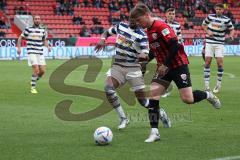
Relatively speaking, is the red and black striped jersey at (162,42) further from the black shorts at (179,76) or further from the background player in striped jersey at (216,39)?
the background player in striped jersey at (216,39)

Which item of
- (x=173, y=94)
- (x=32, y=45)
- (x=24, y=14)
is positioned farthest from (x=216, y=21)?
(x=24, y=14)

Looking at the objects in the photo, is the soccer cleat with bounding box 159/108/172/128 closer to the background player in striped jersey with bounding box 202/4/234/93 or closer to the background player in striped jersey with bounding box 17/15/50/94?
the background player in striped jersey with bounding box 202/4/234/93

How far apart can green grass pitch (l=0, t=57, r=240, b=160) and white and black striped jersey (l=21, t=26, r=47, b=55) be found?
72.7 inches

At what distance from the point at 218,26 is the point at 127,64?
737 centimetres

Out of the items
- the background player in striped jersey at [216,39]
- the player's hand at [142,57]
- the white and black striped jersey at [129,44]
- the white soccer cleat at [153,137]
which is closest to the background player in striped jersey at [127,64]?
the white and black striped jersey at [129,44]

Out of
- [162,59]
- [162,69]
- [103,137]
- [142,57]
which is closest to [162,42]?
[162,59]

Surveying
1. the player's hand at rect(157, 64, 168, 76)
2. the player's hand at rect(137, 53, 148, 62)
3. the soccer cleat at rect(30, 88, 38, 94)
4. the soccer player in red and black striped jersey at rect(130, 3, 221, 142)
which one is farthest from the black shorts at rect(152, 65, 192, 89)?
the soccer cleat at rect(30, 88, 38, 94)

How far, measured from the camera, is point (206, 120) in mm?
11312

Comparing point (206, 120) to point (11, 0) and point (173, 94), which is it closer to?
point (173, 94)

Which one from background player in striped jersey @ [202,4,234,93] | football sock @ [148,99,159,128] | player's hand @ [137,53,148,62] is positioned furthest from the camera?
background player in striped jersey @ [202,4,234,93]

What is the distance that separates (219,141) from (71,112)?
4.47 meters

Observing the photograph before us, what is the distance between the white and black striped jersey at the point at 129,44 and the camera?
10.1 m

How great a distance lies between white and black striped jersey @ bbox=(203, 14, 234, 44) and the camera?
17.0 m

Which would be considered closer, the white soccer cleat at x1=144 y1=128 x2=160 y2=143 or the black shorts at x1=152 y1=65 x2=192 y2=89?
the white soccer cleat at x1=144 y1=128 x2=160 y2=143
